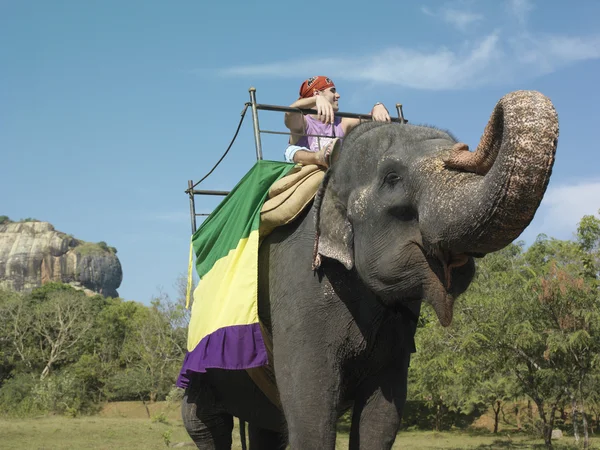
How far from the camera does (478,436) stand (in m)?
31.3

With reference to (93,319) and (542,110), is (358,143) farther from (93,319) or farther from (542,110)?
(93,319)

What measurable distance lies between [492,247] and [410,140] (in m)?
0.80

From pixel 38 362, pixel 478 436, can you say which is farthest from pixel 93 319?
pixel 478 436

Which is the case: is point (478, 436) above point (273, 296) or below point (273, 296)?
below

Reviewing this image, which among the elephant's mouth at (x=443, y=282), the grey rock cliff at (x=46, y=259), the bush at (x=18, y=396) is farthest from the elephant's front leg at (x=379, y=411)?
the grey rock cliff at (x=46, y=259)

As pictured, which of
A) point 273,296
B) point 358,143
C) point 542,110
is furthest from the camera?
point 273,296

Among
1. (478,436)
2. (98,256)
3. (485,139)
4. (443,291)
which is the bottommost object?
(478,436)

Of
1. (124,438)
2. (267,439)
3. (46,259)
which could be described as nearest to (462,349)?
(124,438)

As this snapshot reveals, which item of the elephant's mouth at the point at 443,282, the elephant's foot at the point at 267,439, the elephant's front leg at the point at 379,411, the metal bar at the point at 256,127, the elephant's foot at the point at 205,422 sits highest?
the metal bar at the point at 256,127

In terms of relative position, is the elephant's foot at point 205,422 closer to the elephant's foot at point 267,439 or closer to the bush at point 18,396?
the elephant's foot at point 267,439

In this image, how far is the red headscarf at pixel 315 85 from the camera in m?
4.92

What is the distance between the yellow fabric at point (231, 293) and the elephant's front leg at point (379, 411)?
0.76m

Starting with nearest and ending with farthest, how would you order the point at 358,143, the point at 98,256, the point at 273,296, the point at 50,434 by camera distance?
the point at 358,143
the point at 273,296
the point at 50,434
the point at 98,256

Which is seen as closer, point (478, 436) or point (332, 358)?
point (332, 358)
